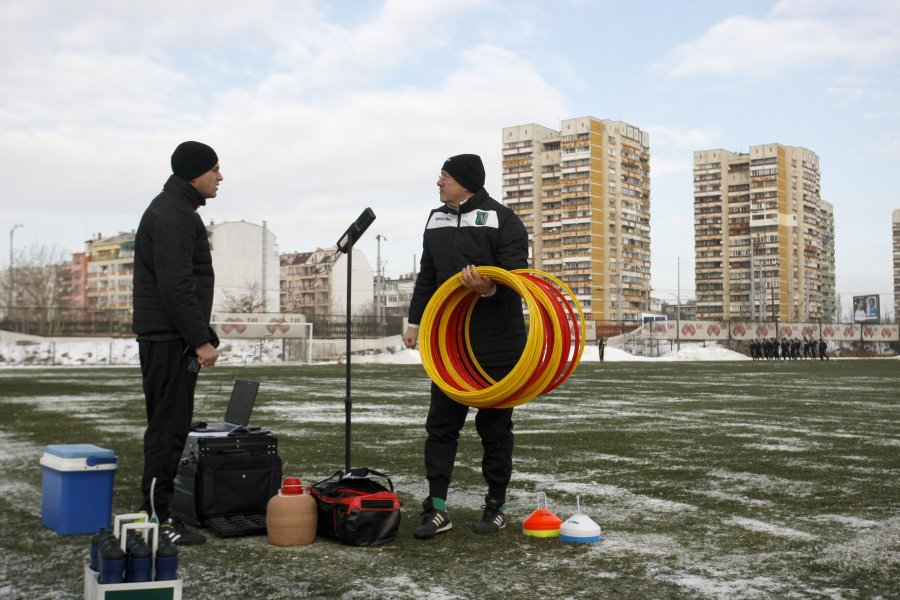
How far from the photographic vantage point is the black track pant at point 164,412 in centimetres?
441

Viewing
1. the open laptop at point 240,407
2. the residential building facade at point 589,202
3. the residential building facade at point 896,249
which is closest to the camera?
the open laptop at point 240,407

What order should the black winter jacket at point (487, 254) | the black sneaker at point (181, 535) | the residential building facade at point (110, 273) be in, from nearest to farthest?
the black sneaker at point (181, 535)
the black winter jacket at point (487, 254)
the residential building facade at point (110, 273)

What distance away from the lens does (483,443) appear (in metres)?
4.87

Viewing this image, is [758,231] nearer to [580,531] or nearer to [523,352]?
[523,352]

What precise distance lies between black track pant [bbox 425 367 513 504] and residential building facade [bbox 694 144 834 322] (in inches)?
4817

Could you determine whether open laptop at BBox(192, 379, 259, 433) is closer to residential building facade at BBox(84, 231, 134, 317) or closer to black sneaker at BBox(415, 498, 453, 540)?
black sneaker at BBox(415, 498, 453, 540)

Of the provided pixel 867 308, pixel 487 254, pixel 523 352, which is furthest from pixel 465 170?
pixel 867 308

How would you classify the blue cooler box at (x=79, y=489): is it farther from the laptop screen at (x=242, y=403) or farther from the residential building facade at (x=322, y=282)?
the residential building facade at (x=322, y=282)

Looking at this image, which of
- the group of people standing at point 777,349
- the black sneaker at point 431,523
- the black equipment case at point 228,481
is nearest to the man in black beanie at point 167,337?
the black equipment case at point 228,481

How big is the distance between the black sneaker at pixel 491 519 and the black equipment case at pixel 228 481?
1.12m

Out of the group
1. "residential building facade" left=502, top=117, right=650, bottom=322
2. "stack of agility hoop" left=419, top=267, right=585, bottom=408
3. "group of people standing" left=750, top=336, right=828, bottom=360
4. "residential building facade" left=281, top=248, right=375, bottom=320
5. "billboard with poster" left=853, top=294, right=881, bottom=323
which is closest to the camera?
"stack of agility hoop" left=419, top=267, right=585, bottom=408

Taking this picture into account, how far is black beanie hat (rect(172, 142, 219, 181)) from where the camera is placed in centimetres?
462

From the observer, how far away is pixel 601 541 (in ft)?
14.5

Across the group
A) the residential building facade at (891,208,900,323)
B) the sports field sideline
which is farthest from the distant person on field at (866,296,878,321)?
the sports field sideline
